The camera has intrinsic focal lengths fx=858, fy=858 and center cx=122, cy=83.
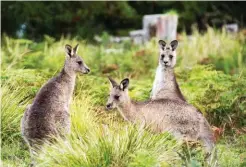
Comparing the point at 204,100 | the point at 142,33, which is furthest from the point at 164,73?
the point at 142,33

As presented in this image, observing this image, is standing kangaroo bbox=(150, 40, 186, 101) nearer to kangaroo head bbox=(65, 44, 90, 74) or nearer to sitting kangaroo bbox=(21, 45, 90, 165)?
kangaroo head bbox=(65, 44, 90, 74)

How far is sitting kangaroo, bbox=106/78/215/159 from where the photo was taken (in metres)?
10.5

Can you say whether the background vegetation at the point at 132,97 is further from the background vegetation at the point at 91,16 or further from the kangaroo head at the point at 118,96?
the background vegetation at the point at 91,16

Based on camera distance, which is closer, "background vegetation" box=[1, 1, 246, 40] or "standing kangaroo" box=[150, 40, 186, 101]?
"standing kangaroo" box=[150, 40, 186, 101]

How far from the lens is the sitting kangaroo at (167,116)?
34.4ft

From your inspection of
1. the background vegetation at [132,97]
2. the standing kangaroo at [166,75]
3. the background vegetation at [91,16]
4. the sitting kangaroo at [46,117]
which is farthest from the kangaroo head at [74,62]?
the background vegetation at [91,16]

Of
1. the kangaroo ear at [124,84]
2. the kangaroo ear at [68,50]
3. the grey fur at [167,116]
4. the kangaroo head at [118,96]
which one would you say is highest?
the kangaroo ear at [68,50]

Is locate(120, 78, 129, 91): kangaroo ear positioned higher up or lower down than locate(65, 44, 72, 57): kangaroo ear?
lower down

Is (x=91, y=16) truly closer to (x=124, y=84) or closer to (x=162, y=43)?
(x=162, y=43)

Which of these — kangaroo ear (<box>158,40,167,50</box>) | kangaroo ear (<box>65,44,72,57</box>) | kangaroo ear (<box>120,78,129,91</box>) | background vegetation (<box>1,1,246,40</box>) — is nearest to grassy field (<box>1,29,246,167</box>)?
kangaroo ear (<box>120,78,129,91</box>)

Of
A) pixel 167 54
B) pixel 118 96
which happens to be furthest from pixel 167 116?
pixel 167 54

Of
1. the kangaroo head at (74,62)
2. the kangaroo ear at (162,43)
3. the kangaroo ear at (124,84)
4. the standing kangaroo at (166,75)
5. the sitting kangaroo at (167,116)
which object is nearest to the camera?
the sitting kangaroo at (167,116)

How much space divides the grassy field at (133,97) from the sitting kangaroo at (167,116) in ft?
0.82

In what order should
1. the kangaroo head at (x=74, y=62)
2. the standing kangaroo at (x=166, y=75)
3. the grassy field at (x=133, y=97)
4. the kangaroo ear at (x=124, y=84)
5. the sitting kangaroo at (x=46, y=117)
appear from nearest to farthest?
the grassy field at (x=133, y=97) → the sitting kangaroo at (x=46, y=117) → the kangaroo ear at (x=124, y=84) → the kangaroo head at (x=74, y=62) → the standing kangaroo at (x=166, y=75)
